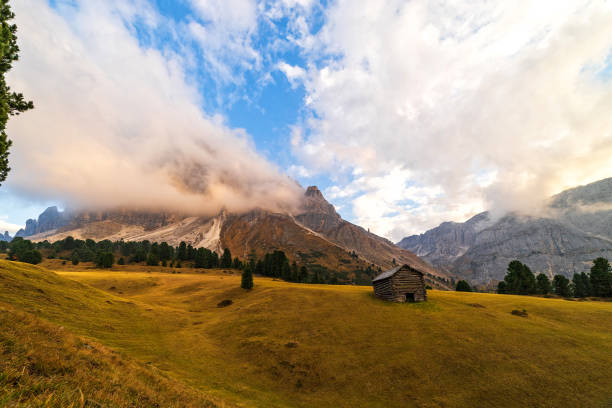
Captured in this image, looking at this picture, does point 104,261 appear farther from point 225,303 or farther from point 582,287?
point 582,287

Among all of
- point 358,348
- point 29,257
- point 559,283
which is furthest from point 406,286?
point 29,257

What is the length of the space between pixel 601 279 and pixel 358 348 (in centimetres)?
10043

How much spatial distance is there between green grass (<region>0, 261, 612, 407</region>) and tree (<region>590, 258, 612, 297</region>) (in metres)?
64.6

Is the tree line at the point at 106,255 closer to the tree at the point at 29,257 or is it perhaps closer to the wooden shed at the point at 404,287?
the tree at the point at 29,257

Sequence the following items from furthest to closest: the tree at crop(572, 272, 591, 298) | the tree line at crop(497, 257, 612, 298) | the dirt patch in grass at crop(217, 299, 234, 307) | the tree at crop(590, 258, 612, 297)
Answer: the tree at crop(572, 272, 591, 298) < the tree line at crop(497, 257, 612, 298) < the tree at crop(590, 258, 612, 297) < the dirt patch in grass at crop(217, 299, 234, 307)

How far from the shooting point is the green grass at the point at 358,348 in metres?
18.6

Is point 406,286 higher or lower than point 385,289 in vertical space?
higher

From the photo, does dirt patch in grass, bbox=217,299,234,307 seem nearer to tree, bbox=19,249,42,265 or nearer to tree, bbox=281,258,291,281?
tree, bbox=281,258,291,281

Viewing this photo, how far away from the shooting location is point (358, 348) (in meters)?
25.3

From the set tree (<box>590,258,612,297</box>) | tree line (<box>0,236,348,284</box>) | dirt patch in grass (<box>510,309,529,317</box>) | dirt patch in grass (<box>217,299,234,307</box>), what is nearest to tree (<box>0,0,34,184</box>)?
dirt patch in grass (<box>217,299,234,307</box>)

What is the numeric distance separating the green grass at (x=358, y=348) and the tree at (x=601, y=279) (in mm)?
64611

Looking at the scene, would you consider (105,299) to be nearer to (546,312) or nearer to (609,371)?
(609,371)

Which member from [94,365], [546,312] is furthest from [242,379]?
[546,312]

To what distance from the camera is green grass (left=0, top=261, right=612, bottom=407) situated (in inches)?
732
